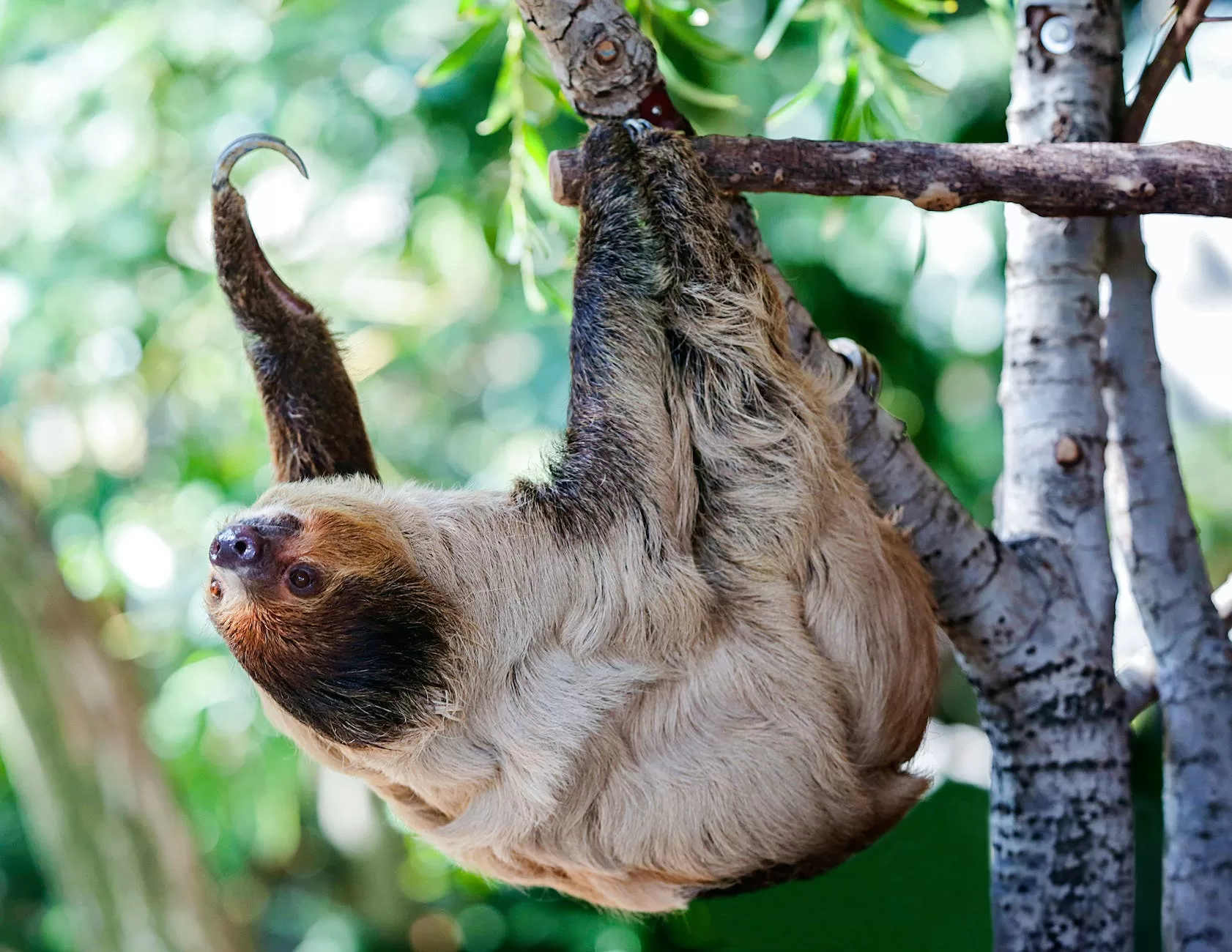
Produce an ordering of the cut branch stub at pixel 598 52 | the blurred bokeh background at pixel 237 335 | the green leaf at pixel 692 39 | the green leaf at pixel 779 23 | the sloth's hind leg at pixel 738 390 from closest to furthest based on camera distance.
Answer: the cut branch stub at pixel 598 52 → the sloth's hind leg at pixel 738 390 → the green leaf at pixel 692 39 → the green leaf at pixel 779 23 → the blurred bokeh background at pixel 237 335

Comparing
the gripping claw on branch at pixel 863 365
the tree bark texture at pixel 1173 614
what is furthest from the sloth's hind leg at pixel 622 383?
the tree bark texture at pixel 1173 614

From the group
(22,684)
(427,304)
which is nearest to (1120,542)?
(427,304)

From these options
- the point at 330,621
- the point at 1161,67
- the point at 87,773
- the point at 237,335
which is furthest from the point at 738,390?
the point at 87,773

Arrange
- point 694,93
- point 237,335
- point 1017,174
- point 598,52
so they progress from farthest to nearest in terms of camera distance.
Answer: point 237,335, point 694,93, point 598,52, point 1017,174

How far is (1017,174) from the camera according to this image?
246 cm

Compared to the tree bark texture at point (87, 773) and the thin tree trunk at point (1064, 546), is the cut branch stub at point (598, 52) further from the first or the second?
the tree bark texture at point (87, 773)

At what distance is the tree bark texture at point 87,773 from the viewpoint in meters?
6.59

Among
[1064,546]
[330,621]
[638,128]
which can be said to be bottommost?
[330,621]

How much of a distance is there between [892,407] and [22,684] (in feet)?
16.8

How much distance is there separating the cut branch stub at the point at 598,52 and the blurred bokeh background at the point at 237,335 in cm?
224

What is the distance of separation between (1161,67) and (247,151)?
7.67ft

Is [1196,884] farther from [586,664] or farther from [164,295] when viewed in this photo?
[164,295]

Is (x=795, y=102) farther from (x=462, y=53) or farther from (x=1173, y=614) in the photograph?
(x=1173, y=614)

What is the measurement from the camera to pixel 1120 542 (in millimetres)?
3340
